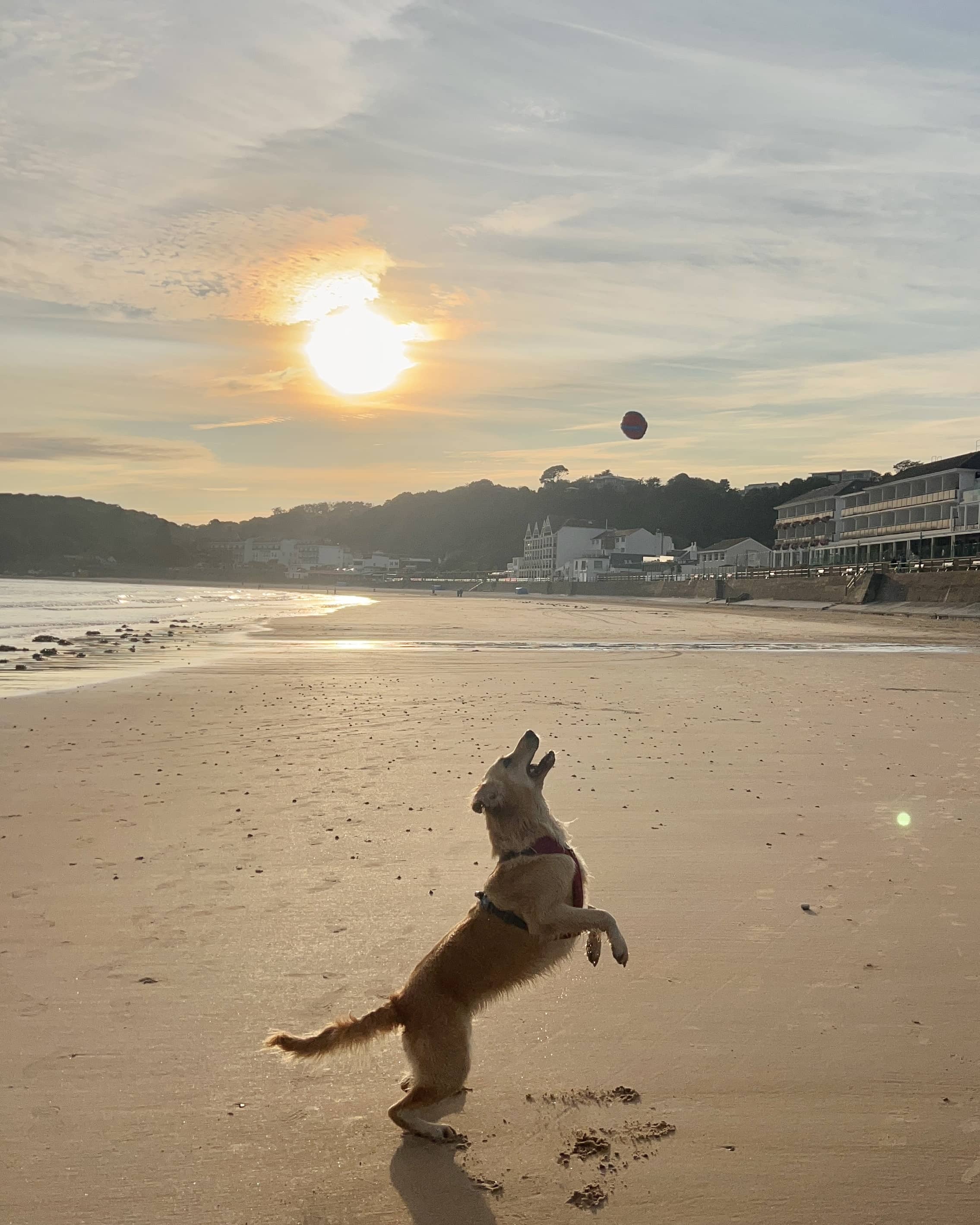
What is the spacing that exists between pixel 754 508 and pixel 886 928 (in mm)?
169513

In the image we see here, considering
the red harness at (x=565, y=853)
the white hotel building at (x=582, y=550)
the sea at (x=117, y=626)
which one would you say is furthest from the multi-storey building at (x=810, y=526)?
the red harness at (x=565, y=853)

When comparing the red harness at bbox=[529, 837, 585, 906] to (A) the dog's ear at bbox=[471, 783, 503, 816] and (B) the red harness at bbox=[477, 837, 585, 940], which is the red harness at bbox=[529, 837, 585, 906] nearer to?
(B) the red harness at bbox=[477, 837, 585, 940]

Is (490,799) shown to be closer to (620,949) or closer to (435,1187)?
(620,949)

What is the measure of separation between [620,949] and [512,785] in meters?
0.73

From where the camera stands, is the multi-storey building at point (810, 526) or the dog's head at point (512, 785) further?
the multi-storey building at point (810, 526)

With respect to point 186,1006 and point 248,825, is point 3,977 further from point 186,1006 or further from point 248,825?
point 248,825

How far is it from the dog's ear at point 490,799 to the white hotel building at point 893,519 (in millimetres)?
65852

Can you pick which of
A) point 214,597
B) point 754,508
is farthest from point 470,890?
point 754,508

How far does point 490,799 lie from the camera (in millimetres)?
3830

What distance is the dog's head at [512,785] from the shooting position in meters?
3.84

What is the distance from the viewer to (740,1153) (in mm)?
3338

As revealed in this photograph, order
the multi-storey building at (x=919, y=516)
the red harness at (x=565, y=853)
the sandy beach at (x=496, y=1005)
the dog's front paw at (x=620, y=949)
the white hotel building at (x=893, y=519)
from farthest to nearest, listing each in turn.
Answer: the white hotel building at (x=893, y=519)
the multi-storey building at (x=919, y=516)
the red harness at (x=565, y=853)
the dog's front paw at (x=620, y=949)
the sandy beach at (x=496, y=1005)

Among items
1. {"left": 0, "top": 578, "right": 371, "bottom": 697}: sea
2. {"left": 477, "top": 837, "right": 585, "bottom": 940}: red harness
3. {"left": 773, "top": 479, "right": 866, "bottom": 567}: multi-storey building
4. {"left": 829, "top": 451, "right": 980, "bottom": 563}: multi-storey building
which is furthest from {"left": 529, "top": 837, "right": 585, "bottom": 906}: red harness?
{"left": 773, "top": 479, "right": 866, "bottom": 567}: multi-storey building

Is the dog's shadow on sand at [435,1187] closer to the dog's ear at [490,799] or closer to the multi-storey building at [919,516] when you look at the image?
the dog's ear at [490,799]
